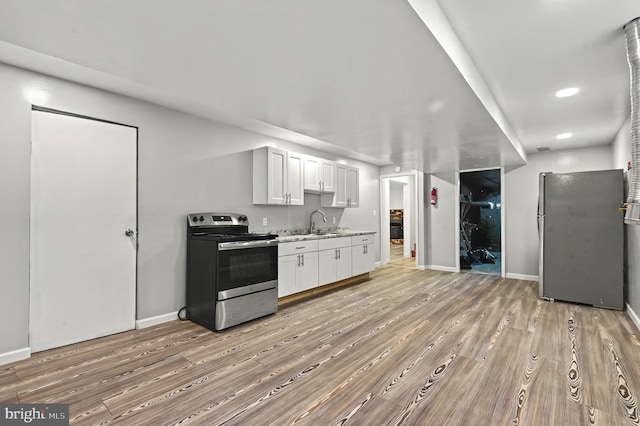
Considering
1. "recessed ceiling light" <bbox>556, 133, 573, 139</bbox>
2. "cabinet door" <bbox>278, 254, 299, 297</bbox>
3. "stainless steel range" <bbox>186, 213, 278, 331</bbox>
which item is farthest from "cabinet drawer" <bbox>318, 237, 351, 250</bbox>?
"recessed ceiling light" <bbox>556, 133, 573, 139</bbox>

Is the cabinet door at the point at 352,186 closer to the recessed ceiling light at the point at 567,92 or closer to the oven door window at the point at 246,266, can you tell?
the oven door window at the point at 246,266

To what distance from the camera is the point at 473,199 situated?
7.75 metres

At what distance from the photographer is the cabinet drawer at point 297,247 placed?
3961mm

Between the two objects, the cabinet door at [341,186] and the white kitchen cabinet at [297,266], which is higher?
the cabinet door at [341,186]

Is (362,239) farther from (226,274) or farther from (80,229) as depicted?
(80,229)

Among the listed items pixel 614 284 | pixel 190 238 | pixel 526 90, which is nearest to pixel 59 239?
pixel 190 238

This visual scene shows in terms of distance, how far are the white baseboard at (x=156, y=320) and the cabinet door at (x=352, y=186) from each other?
3.39 meters

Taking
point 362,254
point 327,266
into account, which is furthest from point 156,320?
point 362,254

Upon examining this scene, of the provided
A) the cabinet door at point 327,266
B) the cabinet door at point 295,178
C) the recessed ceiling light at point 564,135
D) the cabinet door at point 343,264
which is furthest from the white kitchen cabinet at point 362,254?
the recessed ceiling light at point 564,135

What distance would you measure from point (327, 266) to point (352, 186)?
1815 mm

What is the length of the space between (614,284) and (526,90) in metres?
2.83

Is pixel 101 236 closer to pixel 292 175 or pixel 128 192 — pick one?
pixel 128 192

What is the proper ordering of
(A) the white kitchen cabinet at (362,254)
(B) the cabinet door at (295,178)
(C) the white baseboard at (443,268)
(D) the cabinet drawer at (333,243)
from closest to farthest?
(B) the cabinet door at (295,178), (D) the cabinet drawer at (333,243), (A) the white kitchen cabinet at (362,254), (C) the white baseboard at (443,268)

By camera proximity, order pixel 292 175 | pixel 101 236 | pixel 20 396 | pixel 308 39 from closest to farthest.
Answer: pixel 308 39 < pixel 20 396 < pixel 101 236 < pixel 292 175
